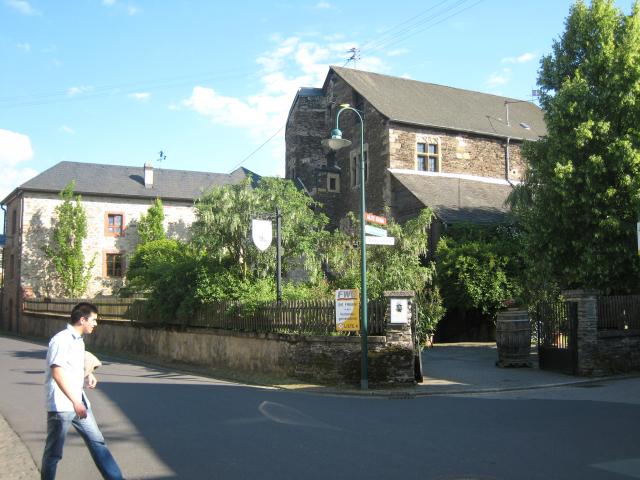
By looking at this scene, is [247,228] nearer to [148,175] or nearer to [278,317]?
[278,317]

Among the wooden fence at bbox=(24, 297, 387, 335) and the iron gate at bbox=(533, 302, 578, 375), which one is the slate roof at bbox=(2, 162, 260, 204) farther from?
the iron gate at bbox=(533, 302, 578, 375)

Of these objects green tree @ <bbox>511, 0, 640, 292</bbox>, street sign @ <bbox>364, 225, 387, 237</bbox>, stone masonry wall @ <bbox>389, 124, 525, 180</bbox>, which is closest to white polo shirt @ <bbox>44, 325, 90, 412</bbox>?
street sign @ <bbox>364, 225, 387, 237</bbox>

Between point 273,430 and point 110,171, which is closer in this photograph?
point 273,430

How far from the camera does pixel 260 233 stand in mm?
17234

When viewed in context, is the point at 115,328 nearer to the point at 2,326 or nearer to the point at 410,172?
the point at 410,172

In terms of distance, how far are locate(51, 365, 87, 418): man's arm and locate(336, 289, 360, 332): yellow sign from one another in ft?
31.3

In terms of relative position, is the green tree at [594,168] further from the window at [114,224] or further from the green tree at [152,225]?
the window at [114,224]

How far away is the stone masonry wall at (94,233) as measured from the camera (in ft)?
134

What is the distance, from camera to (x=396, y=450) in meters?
7.48

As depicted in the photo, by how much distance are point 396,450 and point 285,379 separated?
8.31 meters

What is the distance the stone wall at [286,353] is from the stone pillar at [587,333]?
4.94 m

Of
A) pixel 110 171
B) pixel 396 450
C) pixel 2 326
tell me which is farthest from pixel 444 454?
pixel 2 326

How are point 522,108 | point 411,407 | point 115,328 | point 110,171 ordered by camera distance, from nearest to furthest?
point 411,407, point 115,328, point 522,108, point 110,171

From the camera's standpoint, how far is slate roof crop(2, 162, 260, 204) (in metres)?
42.1
